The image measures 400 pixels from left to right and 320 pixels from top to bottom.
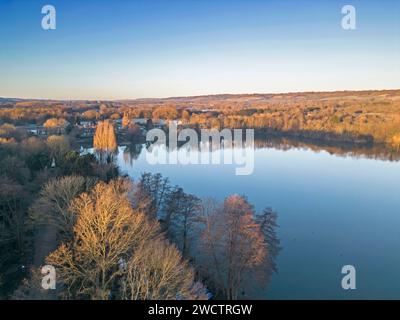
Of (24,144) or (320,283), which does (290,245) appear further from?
(24,144)

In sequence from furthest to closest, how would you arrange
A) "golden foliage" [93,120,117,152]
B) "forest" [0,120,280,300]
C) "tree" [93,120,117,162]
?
"golden foliage" [93,120,117,152]
"tree" [93,120,117,162]
"forest" [0,120,280,300]

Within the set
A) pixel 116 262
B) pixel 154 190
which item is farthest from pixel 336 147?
pixel 116 262

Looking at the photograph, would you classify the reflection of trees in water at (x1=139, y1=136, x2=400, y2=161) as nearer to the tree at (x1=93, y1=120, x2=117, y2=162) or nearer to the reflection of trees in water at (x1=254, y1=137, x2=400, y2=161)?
the reflection of trees in water at (x1=254, y1=137, x2=400, y2=161)

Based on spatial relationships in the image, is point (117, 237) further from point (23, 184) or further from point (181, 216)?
point (23, 184)

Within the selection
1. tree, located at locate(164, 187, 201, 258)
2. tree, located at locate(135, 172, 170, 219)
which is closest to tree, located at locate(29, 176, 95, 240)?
tree, located at locate(135, 172, 170, 219)

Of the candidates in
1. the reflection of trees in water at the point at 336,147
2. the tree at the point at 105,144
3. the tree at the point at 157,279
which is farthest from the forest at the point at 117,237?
the reflection of trees in water at the point at 336,147

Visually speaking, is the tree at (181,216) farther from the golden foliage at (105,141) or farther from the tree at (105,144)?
the golden foliage at (105,141)
